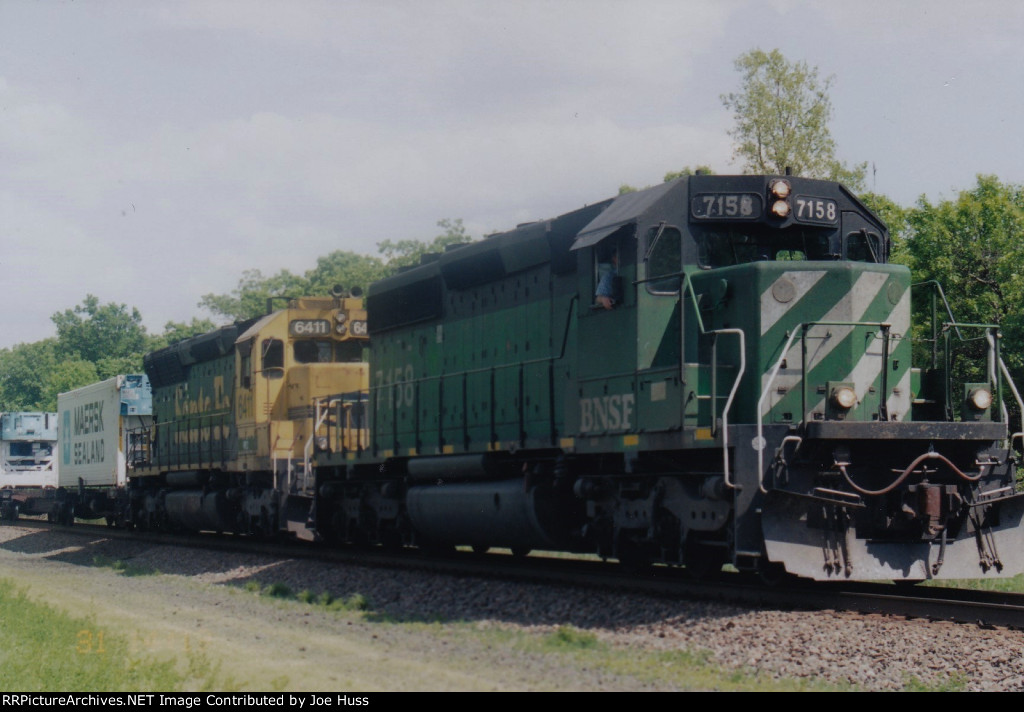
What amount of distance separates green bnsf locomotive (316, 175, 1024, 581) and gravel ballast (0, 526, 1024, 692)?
0.77m

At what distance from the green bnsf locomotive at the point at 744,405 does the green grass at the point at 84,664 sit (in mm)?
4079

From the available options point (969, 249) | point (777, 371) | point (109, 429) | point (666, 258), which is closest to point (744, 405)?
point (777, 371)

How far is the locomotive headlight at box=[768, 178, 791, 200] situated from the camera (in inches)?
396

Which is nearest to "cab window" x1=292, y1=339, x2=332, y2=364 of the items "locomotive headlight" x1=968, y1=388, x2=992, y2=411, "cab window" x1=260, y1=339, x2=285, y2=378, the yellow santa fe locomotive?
the yellow santa fe locomotive

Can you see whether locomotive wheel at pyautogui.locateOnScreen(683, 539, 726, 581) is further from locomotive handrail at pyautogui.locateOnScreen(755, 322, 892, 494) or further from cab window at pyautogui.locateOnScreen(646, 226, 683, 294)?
cab window at pyautogui.locateOnScreen(646, 226, 683, 294)

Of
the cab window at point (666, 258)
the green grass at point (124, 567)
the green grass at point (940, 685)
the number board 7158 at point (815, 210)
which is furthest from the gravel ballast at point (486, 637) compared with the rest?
the number board 7158 at point (815, 210)

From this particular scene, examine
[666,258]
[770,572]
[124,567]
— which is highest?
[666,258]

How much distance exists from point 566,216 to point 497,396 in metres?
2.35

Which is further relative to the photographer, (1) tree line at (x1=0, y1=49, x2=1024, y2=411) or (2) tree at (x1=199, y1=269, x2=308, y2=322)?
(2) tree at (x1=199, y1=269, x2=308, y2=322)

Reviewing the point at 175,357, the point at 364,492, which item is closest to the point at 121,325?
the point at 175,357

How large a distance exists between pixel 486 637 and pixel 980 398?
4.60 meters

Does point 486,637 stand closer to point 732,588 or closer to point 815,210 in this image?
point 732,588

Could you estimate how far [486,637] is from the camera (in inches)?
329
